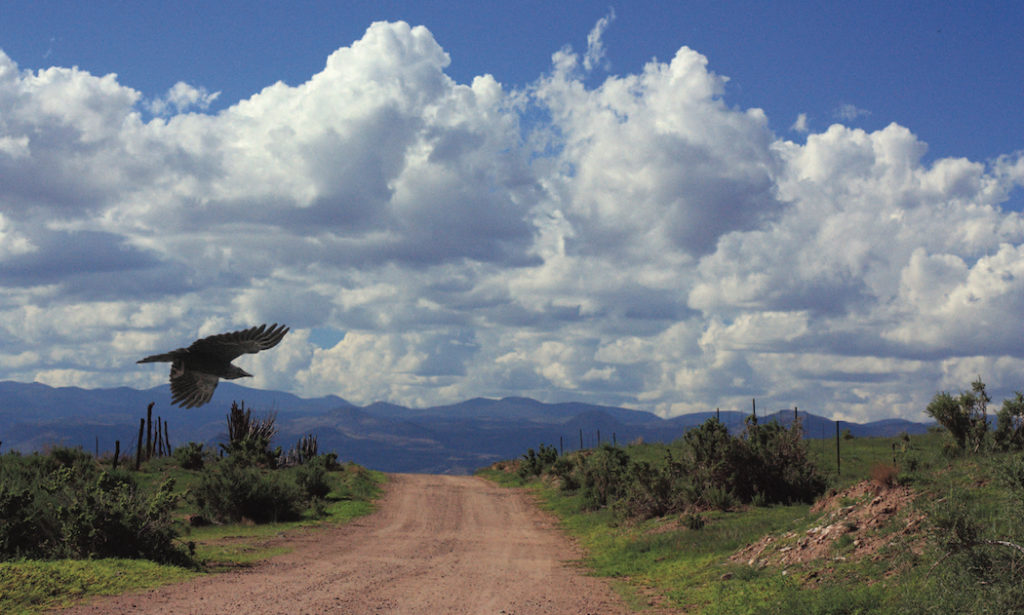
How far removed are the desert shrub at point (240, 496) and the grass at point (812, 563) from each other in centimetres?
1060

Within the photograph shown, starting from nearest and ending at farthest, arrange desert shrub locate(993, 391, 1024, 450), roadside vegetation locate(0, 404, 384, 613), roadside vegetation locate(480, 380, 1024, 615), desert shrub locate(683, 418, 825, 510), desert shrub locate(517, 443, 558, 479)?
roadside vegetation locate(480, 380, 1024, 615) < roadside vegetation locate(0, 404, 384, 613) < desert shrub locate(993, 391, 1024, 450) < desert shrub locate(683, 418, 825, 510) < desert shrub locate(517, 443, 558, 479)

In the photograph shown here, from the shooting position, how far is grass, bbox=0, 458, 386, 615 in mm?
11883

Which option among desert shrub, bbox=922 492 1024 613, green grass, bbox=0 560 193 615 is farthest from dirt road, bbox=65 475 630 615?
desert shrub, bbox=922 492 1024 613

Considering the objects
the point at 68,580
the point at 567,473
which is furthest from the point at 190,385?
the point at 567,473

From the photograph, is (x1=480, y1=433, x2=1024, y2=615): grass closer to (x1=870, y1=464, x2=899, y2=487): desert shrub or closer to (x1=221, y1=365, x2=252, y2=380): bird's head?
(x1=870, y1=464, x2=899, y2=487): desert shrub

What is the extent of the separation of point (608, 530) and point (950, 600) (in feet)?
51.7

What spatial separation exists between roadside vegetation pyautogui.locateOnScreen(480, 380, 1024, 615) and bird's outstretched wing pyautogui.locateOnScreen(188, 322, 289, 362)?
8.08 metres

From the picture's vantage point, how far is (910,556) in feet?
37.0

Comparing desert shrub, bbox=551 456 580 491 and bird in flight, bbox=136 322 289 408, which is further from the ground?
bird in flight, bbox=136 322 289 408

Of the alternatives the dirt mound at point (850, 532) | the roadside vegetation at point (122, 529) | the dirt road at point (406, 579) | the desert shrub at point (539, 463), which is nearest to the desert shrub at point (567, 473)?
the desert shrub at point (539, 463)

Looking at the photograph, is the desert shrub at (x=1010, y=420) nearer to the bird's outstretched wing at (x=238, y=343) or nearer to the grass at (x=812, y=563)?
the grass at (x=812, y=563)

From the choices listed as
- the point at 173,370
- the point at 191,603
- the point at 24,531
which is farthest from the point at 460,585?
the point at 24,531

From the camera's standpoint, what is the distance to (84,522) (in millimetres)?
14883

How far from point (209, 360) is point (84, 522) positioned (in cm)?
457
